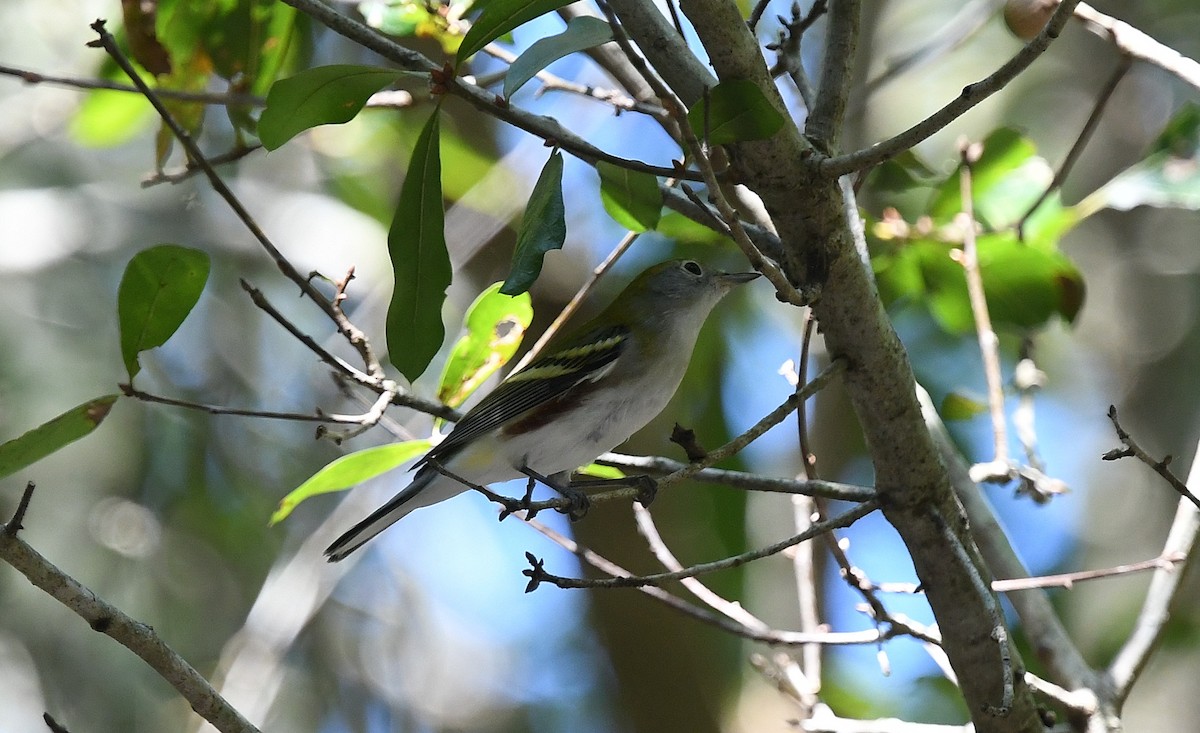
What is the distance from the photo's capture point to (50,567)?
5.49 feet

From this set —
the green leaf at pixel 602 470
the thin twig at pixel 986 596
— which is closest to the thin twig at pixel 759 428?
the thin twig at pixel 986 596

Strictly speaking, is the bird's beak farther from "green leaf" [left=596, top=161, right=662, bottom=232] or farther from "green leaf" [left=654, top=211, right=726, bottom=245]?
"green leaf" [left=596, top=161, right=662, bottom=232]

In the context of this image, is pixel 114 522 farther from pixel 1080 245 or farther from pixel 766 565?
pixel 1080 245

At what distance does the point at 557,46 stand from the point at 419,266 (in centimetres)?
52

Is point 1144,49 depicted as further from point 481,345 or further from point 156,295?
point 156,295

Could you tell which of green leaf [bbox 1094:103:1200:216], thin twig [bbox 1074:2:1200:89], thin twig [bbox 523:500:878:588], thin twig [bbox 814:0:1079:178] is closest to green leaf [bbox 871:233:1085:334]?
green leaf [bbox 1094:103:1200:216]

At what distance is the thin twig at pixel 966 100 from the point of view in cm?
151

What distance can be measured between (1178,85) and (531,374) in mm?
4528

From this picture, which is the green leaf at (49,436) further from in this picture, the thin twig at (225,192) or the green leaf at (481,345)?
the green leaf at (481,345)

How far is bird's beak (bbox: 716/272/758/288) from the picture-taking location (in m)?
3.08

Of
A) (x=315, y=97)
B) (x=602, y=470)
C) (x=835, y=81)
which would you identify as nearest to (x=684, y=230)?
(x=602, y=470)

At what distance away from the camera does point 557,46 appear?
184 cm

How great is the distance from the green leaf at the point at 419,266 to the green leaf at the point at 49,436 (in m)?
0.57

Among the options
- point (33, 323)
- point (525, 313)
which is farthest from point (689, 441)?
point (33, 323)
